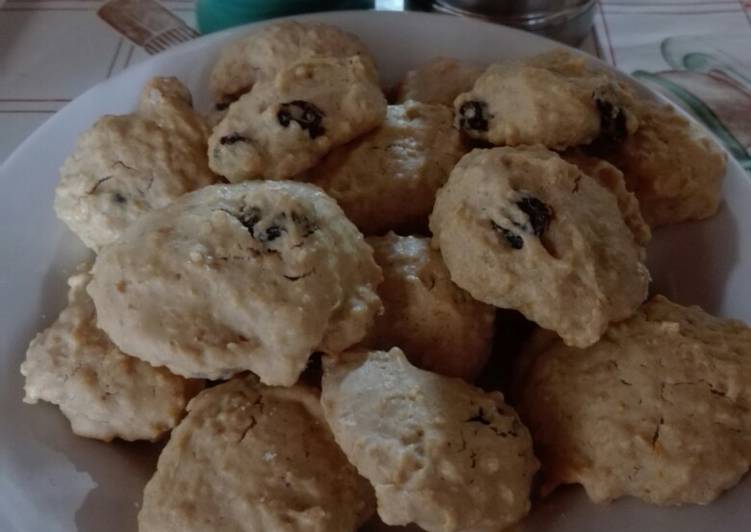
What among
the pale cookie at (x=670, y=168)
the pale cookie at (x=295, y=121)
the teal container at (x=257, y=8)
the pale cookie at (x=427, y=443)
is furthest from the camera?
the teal container at (x=257, y=8)

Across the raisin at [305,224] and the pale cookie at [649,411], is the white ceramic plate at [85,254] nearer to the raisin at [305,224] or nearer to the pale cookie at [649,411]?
the pale cookie at [649,411]

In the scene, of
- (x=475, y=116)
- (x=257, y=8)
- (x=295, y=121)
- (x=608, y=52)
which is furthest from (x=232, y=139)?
(x=608, y=52)

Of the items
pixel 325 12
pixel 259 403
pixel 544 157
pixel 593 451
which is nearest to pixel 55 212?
pixel 259 403

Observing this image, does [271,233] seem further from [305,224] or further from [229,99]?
[229,99]

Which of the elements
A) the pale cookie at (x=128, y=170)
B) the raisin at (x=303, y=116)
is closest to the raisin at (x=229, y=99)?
the pale cookie at (x=128, y=170)

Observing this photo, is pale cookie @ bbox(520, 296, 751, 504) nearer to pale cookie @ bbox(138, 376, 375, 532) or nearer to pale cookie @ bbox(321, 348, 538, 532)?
pale cookie @ bbox(321, 348, 538, 532)

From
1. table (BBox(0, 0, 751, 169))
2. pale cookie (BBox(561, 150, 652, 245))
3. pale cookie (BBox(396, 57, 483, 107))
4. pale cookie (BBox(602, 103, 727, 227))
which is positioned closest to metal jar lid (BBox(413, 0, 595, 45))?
table (BBox(0, 0, 751, 169))
